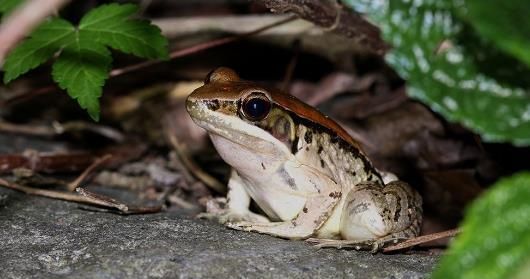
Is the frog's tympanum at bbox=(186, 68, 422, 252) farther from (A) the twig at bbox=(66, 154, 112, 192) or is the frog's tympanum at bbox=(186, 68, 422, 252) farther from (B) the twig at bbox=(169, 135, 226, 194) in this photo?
(A) the twig at bbox=(66, 154, 112, 192)

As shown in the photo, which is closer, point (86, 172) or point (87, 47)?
point (87, 47)

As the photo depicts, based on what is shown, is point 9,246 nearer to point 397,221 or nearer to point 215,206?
point 215,206

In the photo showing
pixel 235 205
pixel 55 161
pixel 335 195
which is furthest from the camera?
pixel 55 161

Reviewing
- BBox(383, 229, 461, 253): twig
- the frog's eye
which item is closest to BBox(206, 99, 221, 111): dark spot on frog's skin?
the frog's eye

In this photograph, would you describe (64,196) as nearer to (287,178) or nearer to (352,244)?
(287,178)

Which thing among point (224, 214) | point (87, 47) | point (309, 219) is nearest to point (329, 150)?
point (309, 219)

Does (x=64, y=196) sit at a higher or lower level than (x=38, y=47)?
lower

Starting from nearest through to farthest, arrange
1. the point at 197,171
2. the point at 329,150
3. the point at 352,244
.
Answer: the point at 352,244
the point at 329,150
the point at 197,171
